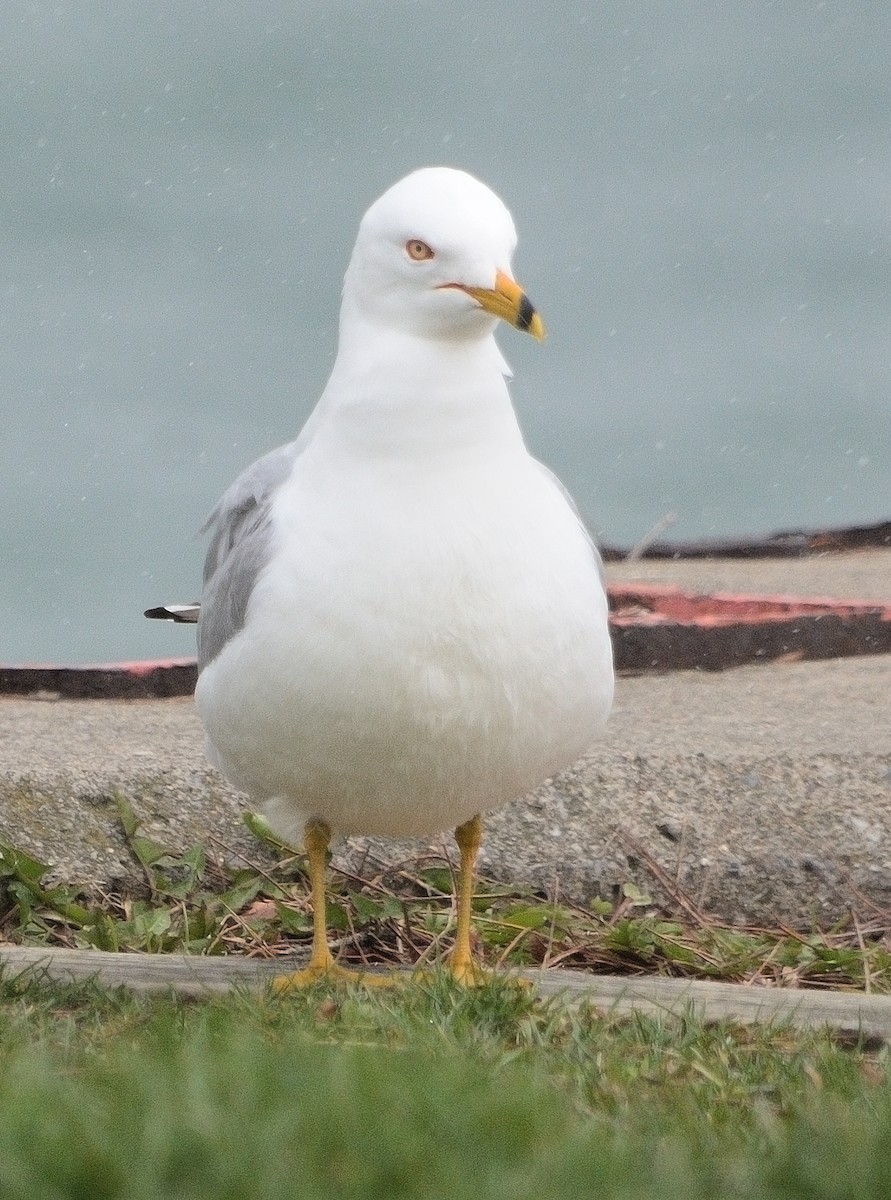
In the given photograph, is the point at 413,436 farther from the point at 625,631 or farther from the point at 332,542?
the point at 625,631

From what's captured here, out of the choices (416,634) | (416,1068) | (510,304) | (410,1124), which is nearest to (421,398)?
(510,304)

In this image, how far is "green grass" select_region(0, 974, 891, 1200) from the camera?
1.94m

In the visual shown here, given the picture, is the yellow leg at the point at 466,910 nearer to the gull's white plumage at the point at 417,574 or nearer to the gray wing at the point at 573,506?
the gull's white plumage at the point at 417,574

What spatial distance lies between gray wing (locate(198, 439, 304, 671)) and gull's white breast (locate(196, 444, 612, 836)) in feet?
0.23

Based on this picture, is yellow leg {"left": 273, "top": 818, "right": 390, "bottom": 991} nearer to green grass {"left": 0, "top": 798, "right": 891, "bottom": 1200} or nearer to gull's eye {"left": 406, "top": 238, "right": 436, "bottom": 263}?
green grass {"left": 0, "top": 798, "right": 891, "bottom": 1200}

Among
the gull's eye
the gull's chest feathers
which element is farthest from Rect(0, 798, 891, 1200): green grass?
the gull's eye

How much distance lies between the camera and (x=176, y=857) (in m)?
4.81

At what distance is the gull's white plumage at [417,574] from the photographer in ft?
10.9

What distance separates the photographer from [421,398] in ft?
11.2

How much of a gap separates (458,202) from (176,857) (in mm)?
2197

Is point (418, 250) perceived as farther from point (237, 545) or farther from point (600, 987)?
point (600, 987)

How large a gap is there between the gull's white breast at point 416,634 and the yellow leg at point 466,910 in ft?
1.30

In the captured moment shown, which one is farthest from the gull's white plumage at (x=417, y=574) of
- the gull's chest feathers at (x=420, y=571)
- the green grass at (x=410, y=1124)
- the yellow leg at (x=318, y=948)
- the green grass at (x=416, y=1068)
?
the green grass at (x=410, y=1124)

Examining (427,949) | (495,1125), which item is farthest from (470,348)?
(495,1125)
